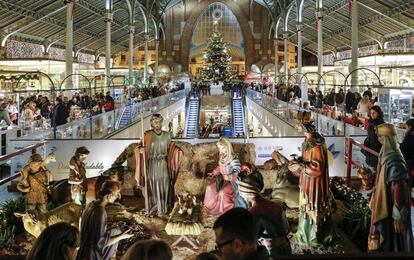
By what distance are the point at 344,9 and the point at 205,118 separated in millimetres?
12752

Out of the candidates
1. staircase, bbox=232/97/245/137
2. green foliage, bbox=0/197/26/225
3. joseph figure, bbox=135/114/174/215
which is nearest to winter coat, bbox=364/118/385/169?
joseph figure, bbox=135/114/174/215

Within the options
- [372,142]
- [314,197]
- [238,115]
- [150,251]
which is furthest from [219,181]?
[238,115]

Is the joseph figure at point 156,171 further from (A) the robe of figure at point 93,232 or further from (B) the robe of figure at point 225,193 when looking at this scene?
(A) the robe of figure at point 93,232

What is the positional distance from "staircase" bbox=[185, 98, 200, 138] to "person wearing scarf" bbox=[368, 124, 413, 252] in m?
23.9

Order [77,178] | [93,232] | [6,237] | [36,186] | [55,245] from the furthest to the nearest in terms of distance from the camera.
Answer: [6,237] → [77,178] → [36,186] → [93,232] → [55,245]

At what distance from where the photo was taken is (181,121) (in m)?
40.1

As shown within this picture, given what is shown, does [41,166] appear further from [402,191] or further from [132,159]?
[402,191]

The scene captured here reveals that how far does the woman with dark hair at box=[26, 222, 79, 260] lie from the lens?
7.63 ft

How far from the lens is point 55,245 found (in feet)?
7.71

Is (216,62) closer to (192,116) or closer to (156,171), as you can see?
(192,116)

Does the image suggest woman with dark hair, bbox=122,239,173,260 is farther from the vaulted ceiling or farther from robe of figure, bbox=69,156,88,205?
the vaulted ceiling

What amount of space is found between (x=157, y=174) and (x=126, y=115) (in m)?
10.2

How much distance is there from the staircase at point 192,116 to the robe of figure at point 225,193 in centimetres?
2186

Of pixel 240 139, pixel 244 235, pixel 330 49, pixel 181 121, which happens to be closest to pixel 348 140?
pixel 240 139
